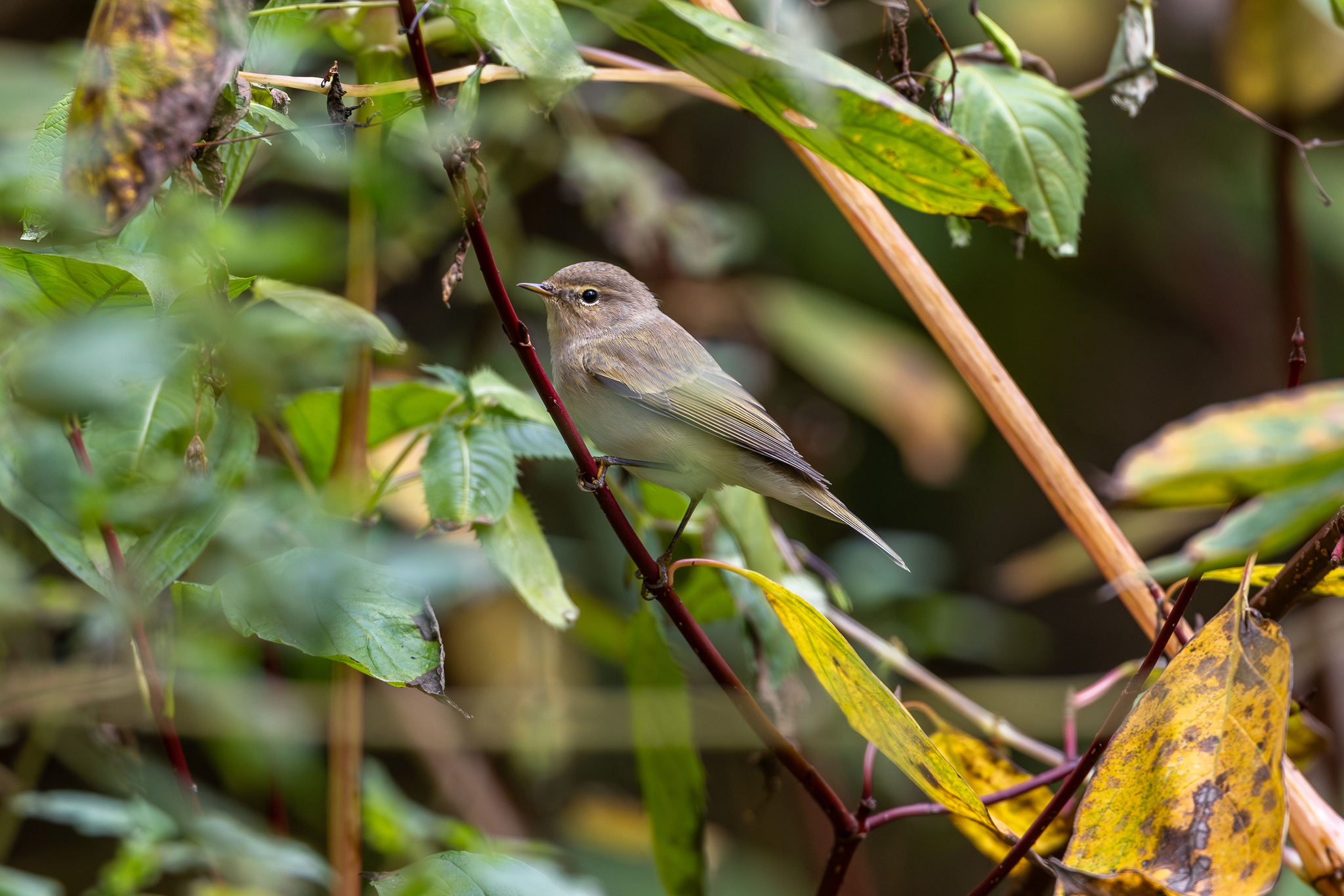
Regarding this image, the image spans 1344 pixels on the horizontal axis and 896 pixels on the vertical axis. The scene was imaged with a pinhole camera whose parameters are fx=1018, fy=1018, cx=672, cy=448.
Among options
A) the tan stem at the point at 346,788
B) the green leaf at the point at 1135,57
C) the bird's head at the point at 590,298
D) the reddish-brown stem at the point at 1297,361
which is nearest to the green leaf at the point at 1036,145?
the green leaf at the point at 1135,57

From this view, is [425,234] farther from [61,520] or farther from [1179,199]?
[1179,199]

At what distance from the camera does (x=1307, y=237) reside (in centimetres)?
423

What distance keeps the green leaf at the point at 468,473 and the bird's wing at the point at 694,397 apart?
76cm

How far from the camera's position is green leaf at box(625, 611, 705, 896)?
1.77 m

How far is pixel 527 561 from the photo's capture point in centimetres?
168

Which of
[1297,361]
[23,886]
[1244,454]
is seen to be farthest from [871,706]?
[23,886]

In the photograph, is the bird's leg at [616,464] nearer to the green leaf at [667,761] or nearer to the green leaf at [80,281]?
the green leaf at [667,761]

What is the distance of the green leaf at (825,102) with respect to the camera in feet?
3.70

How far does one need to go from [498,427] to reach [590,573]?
2020mm

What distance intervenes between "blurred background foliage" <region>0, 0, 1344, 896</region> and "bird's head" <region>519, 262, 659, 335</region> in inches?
18.3

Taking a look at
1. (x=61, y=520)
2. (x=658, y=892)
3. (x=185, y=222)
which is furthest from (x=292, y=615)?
(x=658, y=892)

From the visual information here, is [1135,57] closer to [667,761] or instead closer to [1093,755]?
[1093,755]

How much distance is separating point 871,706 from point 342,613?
0.67 meters

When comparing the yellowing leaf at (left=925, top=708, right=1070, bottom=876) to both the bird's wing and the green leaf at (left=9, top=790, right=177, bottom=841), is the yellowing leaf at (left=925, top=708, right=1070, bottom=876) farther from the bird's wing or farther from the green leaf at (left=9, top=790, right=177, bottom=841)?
the green leaf at (left=9, top=790, right=177, bottom=841)
